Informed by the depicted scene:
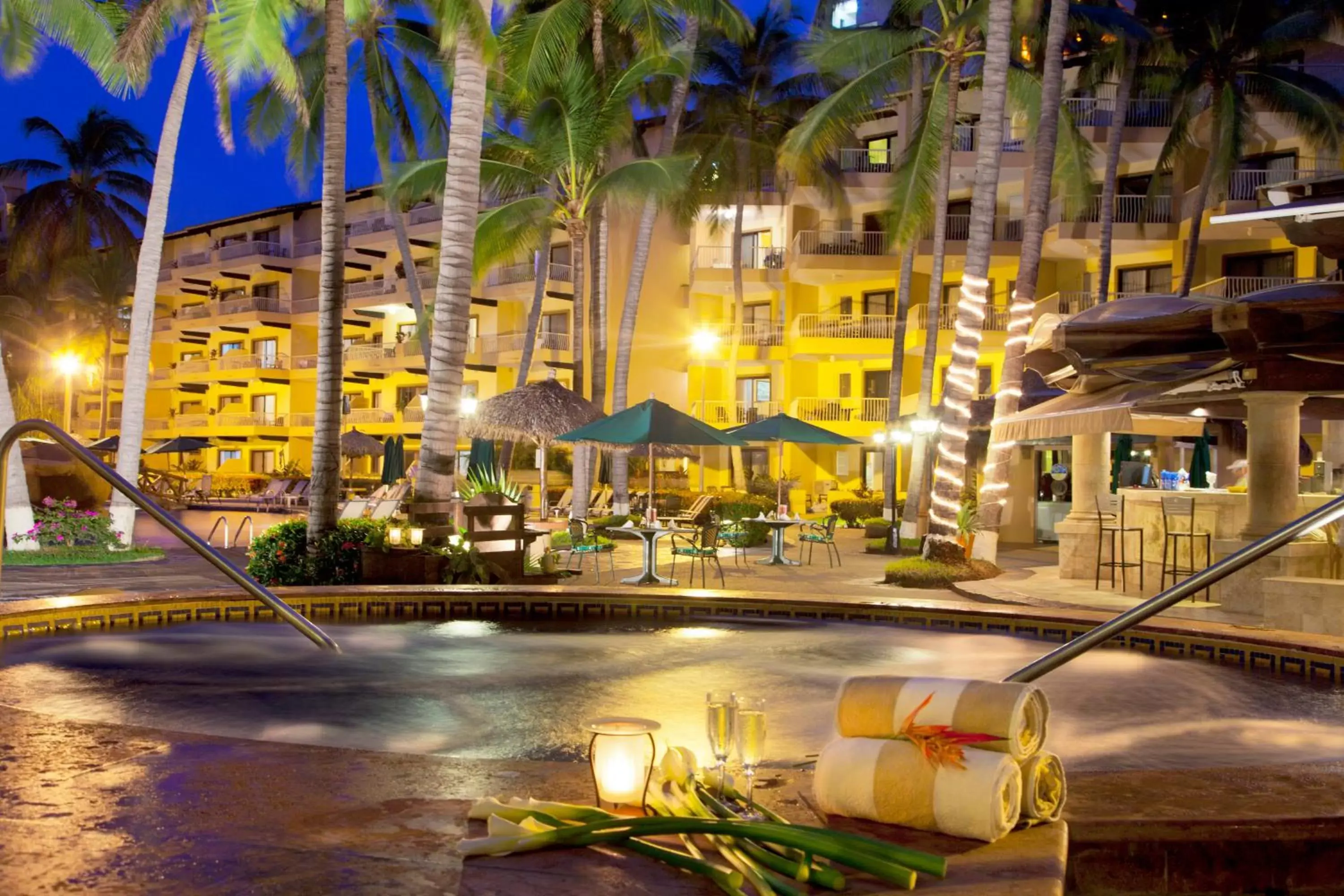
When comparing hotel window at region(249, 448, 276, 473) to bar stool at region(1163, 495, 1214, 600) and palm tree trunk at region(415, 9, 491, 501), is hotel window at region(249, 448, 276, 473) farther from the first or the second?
bar stool at region(1163, 495, 1214, 600)

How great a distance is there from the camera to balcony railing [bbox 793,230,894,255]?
39906 millimetres

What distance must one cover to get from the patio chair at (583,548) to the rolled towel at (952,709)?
1201 centimetres

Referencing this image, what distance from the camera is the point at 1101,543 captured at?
15.4 meters

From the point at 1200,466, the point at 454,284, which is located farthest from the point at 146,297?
the point at 1200,466

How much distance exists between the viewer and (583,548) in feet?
55.1

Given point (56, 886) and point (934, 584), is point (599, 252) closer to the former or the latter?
point (934, 584)

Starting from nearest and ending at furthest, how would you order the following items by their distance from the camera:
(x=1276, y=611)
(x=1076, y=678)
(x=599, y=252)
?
(x=1076, y=678) → (x=1276, y=611) → (x=599, y=252)

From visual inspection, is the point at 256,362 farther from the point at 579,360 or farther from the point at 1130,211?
the point at 1130,211

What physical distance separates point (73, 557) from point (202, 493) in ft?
77.3

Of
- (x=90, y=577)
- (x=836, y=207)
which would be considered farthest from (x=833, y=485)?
(x=90, y=577)

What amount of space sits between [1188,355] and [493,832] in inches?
353

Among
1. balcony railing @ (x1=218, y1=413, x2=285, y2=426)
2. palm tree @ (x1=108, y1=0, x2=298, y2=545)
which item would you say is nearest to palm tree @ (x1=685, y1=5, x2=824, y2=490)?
palm tree @ (x1=108, y1=0, x2=298, y2=545)

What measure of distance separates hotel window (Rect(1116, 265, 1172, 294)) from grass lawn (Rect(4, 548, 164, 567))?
28405mm

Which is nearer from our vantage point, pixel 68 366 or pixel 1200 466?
pixel 1200 466
